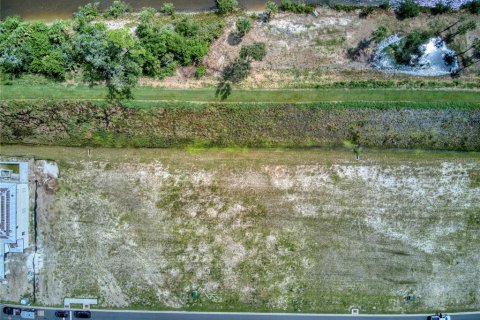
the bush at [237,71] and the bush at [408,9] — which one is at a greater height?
the bush at [408,9]

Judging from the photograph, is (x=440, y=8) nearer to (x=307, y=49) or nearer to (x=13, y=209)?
(x=307, y=49)

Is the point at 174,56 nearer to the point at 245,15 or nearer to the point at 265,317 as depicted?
the point at 245,15

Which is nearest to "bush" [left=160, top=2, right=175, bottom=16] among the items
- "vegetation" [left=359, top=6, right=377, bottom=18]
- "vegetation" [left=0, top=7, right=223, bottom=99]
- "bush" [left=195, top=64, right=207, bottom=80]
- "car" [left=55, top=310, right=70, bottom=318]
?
"vegetation" [left=0, top=7, right=223, bottom=99]

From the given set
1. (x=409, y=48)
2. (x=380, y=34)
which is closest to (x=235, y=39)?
(x=380, y=34)

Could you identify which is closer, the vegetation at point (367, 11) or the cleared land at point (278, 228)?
the cleared land at point (278, 228)

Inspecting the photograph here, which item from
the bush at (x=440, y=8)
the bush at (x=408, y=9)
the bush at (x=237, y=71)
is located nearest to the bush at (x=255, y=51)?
the bush at (x=237, y=71)

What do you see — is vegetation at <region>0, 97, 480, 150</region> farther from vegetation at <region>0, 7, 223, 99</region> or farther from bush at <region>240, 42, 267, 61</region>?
bush at <region>240, 42, 267, 61</region>

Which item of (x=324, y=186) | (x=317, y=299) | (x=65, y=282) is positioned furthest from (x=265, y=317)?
(x=65, y=282)

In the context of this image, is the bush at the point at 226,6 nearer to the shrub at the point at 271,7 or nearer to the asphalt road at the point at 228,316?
the shrub at the point at 271,7
